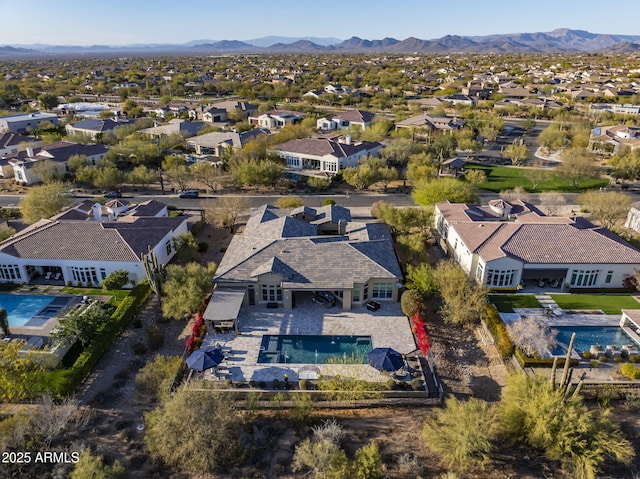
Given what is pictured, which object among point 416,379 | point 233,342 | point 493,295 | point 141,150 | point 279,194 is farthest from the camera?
point 141,150

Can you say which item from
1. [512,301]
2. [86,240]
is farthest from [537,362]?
[86,240]

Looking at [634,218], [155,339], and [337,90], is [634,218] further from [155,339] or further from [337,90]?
[337,90]

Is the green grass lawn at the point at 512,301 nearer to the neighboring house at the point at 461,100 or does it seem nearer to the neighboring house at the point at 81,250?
the neighboring house at the point at 81,250

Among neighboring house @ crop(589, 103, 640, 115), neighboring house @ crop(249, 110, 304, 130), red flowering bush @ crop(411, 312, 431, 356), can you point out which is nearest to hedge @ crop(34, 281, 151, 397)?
red flowering bush @ crop(411, 312, 431, 356)

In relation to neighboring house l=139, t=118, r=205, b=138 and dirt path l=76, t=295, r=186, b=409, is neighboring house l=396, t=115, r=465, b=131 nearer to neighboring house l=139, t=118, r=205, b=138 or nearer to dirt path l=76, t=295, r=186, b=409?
neighboring house l=139, t=118, r=205, b=138

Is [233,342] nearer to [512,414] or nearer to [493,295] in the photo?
[512,414]

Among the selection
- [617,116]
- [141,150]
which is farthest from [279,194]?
[617,116]
